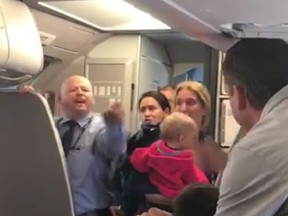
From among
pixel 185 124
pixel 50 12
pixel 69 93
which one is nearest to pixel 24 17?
pixel 185 124

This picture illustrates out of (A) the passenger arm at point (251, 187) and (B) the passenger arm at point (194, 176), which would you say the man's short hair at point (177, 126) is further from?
(A) the passenger arm at point (251, 187)

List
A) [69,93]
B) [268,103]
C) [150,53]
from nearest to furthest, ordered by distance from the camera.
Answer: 1. [268,103]
2. [69,93]
3. [150,53]

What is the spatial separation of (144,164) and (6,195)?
2.84 ft

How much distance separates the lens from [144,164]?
3.46 metres

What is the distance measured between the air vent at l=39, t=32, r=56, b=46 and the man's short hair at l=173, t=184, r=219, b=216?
8.35ft

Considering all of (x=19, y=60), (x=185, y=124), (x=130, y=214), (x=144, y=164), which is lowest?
(x=130, y=214)

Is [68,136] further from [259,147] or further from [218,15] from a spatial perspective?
[259,147]

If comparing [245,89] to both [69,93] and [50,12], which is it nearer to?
[69,93]

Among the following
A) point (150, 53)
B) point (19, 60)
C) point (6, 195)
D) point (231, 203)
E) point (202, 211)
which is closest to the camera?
point (231, 203)

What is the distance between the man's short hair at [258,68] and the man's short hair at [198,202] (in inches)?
18.1

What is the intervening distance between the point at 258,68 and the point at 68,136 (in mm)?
2119

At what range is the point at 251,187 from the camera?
160 cm

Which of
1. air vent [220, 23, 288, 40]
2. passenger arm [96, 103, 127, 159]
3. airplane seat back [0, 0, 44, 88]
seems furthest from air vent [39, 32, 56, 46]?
air vent [220, 23, 288, 40]

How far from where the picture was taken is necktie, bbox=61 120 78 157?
377cm
